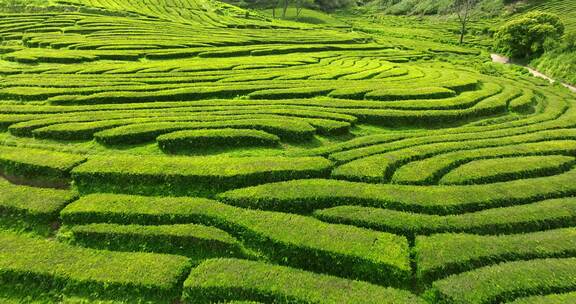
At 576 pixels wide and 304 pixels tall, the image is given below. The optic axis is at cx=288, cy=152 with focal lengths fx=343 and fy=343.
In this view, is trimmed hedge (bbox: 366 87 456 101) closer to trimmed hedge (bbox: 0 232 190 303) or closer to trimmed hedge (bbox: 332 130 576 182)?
trimmed hedge (bbox: 332 130 576 182)

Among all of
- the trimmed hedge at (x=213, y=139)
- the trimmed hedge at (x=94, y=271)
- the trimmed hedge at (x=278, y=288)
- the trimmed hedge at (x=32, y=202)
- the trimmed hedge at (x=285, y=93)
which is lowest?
the trimmed hedge at (x=94, y=271)

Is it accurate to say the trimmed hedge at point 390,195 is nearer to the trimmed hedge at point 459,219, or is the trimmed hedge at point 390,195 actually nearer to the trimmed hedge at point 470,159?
the trimmed hedge at point 459,219

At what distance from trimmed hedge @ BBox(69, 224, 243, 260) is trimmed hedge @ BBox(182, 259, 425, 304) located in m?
1.32

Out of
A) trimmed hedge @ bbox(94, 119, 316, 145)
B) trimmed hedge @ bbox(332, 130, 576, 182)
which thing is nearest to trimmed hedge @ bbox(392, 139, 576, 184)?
trimmed hedge @ bbox(332, 130, 576, 182)

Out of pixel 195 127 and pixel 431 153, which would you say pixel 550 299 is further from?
pixel 195 127

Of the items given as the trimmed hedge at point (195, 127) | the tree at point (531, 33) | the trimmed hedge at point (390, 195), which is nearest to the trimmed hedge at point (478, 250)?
the trimmed hedge at point (390, 195)

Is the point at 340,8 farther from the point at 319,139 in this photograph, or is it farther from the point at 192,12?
the point at 319,139

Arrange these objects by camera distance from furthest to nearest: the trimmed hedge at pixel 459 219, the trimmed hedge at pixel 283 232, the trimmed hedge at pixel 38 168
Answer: the trimmed hedge at pixel 38 168, the trimmed hedge at pixel 459 219, the trimmed hedge at pixel 283 232

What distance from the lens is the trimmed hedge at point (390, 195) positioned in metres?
15.7

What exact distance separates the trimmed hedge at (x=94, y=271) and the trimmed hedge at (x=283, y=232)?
2.01m

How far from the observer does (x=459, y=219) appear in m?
14.8

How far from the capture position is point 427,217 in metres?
14.8

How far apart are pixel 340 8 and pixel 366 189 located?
140074 millimetres

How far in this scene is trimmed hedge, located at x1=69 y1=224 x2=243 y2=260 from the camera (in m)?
13.6
